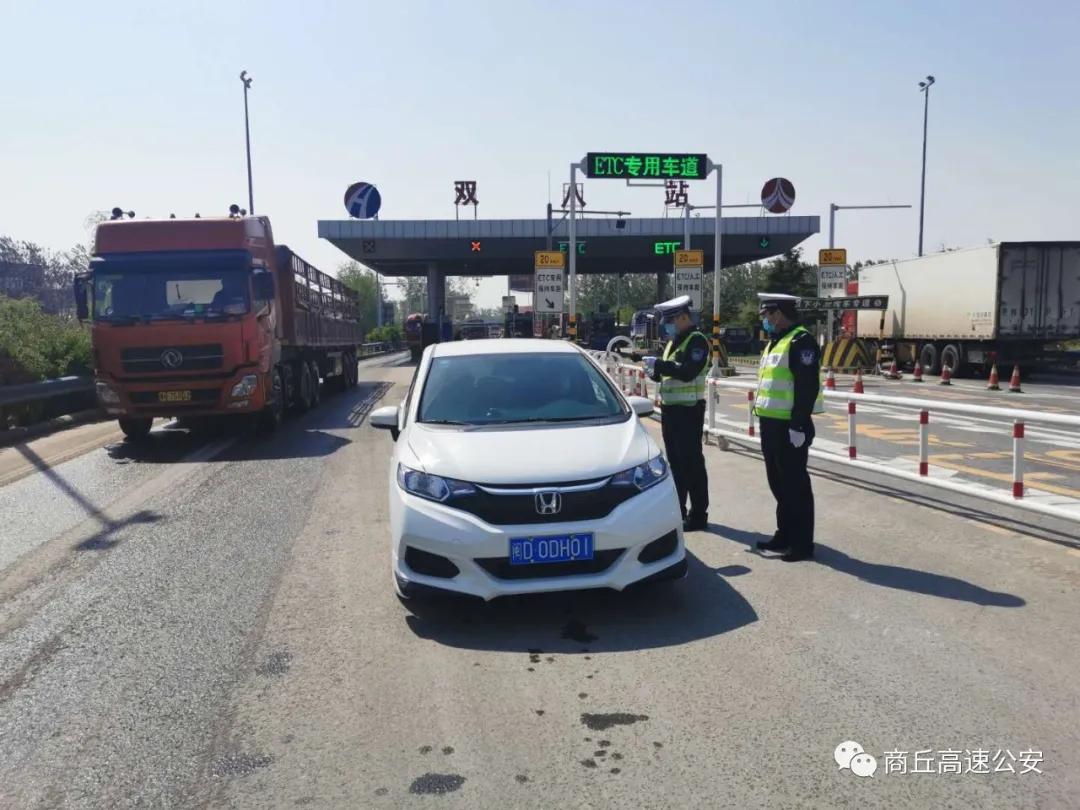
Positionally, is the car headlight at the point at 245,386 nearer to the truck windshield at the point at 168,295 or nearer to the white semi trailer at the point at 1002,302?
the truck windshield at the point at 168,295

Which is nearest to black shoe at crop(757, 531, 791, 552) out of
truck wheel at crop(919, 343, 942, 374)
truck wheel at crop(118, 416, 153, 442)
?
truck wheel at crop(118, 416, 153, 442)

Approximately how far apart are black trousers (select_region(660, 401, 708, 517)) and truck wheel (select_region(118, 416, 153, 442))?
28.8ft

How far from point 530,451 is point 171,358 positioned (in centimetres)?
859

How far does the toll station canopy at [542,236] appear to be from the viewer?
4184 centimetres

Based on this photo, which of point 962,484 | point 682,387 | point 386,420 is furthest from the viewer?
point 962,484

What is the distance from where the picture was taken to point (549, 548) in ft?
15.1

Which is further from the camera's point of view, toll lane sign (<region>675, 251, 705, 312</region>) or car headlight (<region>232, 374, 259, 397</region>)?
toll lane sign (<region>675, 251, 705, 312</region>)

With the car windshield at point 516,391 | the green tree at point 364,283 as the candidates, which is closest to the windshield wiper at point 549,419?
the car windshield at point 516,391

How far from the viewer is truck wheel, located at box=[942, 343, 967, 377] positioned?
2581 cm

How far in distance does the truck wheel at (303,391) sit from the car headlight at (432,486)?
12.5 meters

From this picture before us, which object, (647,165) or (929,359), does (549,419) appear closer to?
(647,165)

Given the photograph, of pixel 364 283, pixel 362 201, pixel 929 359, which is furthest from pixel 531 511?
pixel 364 283

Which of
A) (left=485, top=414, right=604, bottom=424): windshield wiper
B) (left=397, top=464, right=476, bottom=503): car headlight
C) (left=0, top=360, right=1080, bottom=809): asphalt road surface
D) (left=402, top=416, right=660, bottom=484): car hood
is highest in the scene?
(left=485, top=414, right=604, bottom=424): windshield wiper

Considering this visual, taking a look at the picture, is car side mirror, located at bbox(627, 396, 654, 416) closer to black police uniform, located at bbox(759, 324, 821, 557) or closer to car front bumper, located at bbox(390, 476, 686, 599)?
black police uniform, located at bbox(759, 324, 821, 557)
